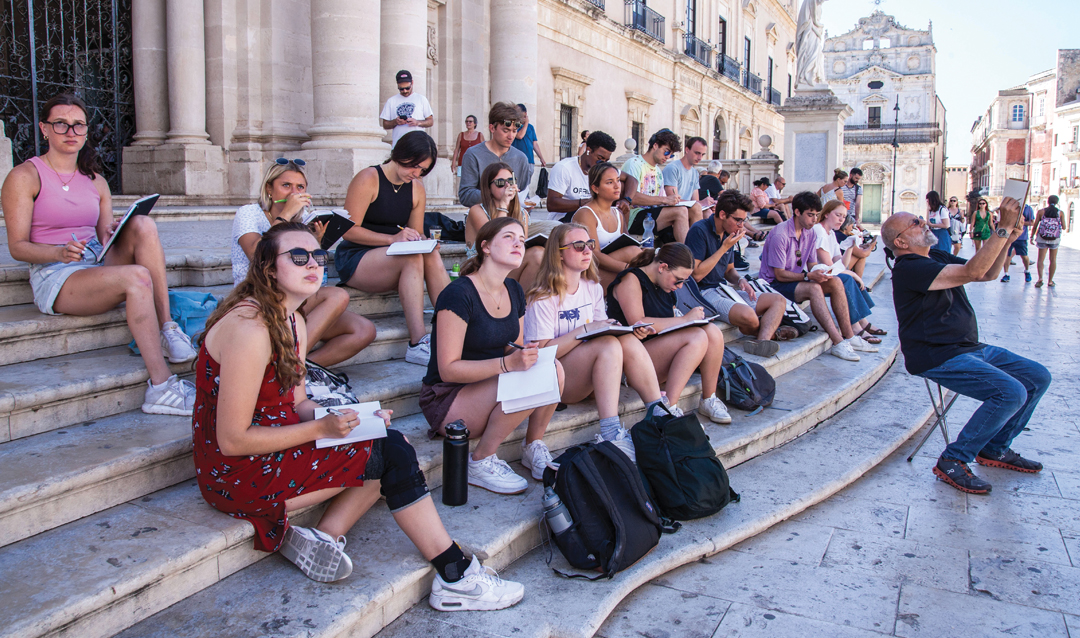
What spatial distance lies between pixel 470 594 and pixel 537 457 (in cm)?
113

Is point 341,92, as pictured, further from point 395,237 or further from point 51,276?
point 51,276

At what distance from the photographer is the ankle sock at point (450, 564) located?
2949 millimetres

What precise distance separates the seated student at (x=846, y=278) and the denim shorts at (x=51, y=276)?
20.8 feet

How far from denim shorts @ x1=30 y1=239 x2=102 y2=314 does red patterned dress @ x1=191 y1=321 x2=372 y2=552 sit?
5.01 feet

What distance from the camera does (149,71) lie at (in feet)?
32.3

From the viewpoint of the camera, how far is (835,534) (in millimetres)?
3988

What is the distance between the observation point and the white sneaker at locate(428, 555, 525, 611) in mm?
2928

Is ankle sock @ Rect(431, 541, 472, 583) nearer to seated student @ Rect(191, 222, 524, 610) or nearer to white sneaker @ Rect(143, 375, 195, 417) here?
seated student @ Rect(191, 222, 524, 610)

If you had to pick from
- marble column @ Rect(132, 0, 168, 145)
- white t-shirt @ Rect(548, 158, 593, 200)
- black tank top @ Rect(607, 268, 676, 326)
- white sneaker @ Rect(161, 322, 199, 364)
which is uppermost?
marble column @ Rect(132, 0, 168, 145)

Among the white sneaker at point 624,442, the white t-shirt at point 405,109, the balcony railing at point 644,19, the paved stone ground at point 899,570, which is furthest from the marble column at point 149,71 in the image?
the balcony railing at point 644,19

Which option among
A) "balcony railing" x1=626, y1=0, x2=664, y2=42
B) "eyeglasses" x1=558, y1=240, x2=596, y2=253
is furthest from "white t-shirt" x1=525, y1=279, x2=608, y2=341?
"balcony railing" x1=626, y1=0, x2=664, y2=42

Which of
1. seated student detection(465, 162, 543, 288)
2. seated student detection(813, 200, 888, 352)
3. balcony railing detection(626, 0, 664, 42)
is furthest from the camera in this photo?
balcony railing detection(626, 0, 664, 42)

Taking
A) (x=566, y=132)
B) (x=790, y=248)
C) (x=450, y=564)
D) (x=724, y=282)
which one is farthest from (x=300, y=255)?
(x=566, y=132)

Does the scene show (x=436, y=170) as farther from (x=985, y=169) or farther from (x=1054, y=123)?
(x=985, y=169)
